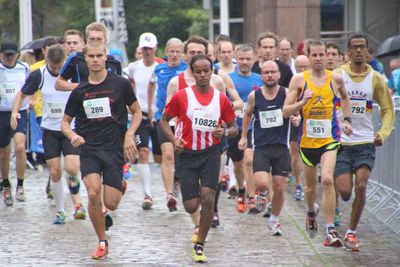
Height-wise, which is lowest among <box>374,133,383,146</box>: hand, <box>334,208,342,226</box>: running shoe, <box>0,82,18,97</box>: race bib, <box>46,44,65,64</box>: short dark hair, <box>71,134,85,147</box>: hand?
<box>334,208,342,226</box>: running shoe

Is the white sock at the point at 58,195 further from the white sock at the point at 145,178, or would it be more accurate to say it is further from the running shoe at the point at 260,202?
the running shoe at the point at 260,202

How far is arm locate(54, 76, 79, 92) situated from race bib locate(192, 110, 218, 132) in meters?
2.06

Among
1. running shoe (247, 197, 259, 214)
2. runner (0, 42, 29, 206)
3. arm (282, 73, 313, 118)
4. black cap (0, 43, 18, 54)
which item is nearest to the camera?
arm (282, 73, 313, 118)

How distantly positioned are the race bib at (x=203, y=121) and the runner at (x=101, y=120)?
552mm

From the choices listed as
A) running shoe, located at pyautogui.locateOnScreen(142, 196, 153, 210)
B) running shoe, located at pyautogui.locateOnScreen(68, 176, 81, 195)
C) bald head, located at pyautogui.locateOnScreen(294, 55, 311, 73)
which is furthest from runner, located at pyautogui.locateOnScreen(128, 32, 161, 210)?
bald head, located at pyautogui.locateOnScreen(294, 55, 311, 73)

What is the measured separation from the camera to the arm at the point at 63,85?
41.7 ft

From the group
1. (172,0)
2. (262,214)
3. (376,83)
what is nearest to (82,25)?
(172,0)

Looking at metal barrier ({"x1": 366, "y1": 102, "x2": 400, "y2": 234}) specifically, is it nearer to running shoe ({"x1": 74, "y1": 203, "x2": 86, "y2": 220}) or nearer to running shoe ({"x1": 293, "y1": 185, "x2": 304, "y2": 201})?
running shoe ({"x1": 293, "y1": 185, "x2": 304, "y2": 201})

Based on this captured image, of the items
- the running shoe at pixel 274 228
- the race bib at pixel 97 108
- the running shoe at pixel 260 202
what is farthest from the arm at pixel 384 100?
the race bib at pixel 97 108

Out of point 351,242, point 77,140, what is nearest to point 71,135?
point 77,140

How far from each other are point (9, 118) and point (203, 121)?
18.5 ft

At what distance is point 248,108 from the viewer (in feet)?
43.0

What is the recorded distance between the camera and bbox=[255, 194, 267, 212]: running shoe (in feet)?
45.1

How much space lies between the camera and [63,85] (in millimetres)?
12719
